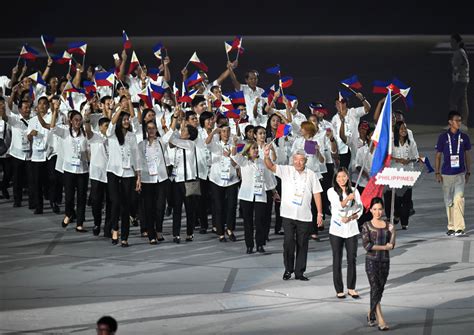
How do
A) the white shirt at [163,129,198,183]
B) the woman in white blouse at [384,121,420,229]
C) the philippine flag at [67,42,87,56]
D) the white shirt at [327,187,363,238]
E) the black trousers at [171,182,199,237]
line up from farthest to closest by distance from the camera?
1. the philippine flag at [67,42,87,56]
2. the woman in white blouse at [384,121,420,229]
3. the white shirt at [163,129,198,183]
4. the black trousers at [171,182,199,237]
5. the white shirt at [327,187,363,238]

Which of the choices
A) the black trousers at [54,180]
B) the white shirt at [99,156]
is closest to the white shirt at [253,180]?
the white shirt at [99,156]

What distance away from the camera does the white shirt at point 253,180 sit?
18203mm

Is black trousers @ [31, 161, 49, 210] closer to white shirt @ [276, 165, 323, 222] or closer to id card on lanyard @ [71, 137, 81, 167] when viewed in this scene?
id card on lanyard @ [71, 137, 81, 167]

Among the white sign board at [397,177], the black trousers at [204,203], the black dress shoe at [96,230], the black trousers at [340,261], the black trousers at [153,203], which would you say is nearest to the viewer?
the white sign board at [397,177]

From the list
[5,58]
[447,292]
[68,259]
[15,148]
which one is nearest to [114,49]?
[5,58]

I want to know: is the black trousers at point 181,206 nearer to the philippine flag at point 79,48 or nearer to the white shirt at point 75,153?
the white shirt at point 75,153

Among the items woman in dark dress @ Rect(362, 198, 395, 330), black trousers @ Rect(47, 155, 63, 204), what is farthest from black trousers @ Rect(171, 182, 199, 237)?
woman in dark dress @ Rect(362, 198, 395, 330)

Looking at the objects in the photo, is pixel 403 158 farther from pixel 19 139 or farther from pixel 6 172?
pixel 6 172

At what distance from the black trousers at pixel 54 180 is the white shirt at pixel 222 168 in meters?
3.44

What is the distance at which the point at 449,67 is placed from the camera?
42.7m

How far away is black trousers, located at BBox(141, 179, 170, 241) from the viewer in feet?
62.2

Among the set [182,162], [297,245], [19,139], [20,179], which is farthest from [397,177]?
[20,179]

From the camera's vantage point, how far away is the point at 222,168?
62.8 ft

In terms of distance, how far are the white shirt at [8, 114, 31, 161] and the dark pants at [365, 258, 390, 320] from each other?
931 centimetres
